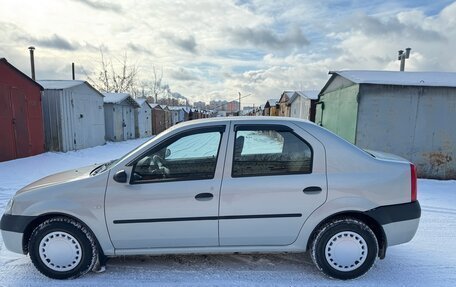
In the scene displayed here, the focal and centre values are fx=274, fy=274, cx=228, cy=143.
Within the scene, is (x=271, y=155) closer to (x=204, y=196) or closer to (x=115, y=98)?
(x=204, y=196)

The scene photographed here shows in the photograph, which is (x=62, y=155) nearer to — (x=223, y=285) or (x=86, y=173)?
(x=86, y=173)

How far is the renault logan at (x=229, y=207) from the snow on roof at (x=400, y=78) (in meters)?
5.25

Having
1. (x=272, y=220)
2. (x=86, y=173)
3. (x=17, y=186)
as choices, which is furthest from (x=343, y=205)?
(x=17, y=186)

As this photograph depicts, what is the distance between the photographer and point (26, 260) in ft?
10.5

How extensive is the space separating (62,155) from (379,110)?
37.2 ft

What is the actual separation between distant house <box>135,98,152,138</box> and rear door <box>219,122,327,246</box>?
19291 millimetres

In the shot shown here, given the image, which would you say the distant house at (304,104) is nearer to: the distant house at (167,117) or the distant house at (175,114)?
the distant house at (167,117)

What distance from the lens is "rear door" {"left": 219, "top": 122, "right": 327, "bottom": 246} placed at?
274 cm

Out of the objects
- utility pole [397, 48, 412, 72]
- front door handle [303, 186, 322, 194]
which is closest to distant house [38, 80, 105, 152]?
front door handle [303, 186, 322, 194]

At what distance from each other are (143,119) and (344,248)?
69.2ft

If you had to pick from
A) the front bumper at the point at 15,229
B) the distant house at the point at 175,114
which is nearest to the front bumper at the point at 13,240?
the front bumper at the point at 15,229

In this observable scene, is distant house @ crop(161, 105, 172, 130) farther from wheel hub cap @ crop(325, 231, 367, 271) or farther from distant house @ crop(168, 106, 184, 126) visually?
wheel hub cap @ crop(325, 231, 367, 271)

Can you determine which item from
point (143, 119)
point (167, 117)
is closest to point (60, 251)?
point (143, 119)

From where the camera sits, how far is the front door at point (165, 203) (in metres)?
2.73
